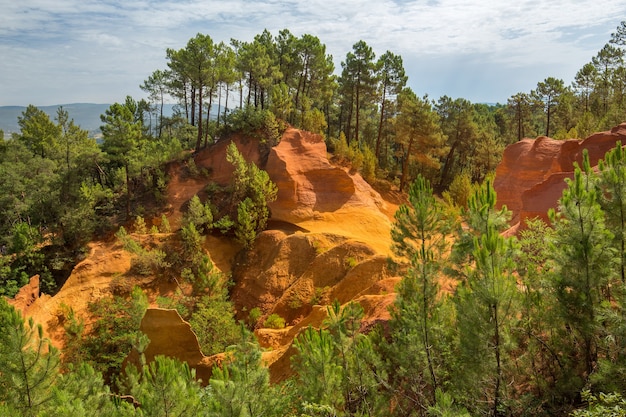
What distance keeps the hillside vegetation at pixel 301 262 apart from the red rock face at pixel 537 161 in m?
4.32

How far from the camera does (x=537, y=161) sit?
2984cm

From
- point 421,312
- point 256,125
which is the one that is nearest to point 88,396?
point 421,312

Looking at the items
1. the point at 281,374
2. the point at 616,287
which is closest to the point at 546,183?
the point at 616,287

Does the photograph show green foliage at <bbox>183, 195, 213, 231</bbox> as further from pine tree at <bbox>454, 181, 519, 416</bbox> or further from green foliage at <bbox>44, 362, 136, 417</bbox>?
pine tree at <bbox>454, 181, 519, 416</bbox>

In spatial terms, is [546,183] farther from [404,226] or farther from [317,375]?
[317,375]

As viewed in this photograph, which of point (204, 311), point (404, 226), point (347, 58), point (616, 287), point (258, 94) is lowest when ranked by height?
point (204, 311)

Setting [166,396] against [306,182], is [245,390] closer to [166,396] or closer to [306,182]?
[166,396]

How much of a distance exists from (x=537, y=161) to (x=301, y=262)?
66.1ft

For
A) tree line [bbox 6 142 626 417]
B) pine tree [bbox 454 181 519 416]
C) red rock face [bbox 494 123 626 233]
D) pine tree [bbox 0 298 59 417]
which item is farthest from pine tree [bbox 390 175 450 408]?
red rock face [bbox 494 123 626 233]

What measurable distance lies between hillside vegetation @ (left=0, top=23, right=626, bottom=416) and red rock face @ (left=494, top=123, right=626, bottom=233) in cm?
432

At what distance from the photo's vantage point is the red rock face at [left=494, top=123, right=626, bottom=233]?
934 inches

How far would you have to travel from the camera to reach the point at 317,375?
819cm

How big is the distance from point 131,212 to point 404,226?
31347 millimetres

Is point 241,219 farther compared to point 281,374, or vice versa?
point 241,219
